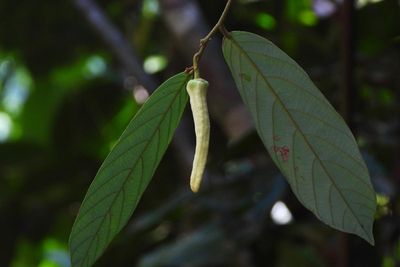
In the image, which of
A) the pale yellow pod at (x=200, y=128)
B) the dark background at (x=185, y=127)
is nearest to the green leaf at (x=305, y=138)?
the pale yellow pod at (x=200, y=128)

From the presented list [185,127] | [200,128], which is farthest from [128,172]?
[185,127]

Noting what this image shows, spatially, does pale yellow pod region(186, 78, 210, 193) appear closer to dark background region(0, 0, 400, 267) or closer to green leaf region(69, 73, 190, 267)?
green leaf region(69, 73, 190, 267)

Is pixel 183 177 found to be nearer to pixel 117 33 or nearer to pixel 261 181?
pixel 117 33

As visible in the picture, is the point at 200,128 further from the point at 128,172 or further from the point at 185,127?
the point at 185,127

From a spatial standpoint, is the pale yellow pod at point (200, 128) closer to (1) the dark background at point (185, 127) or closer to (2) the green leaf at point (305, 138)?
(2) the green leaf at point (305, 138)

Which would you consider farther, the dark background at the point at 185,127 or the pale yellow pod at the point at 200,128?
the dark background at the point at 185,127

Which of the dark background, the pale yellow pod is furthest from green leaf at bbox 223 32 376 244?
the dark background
